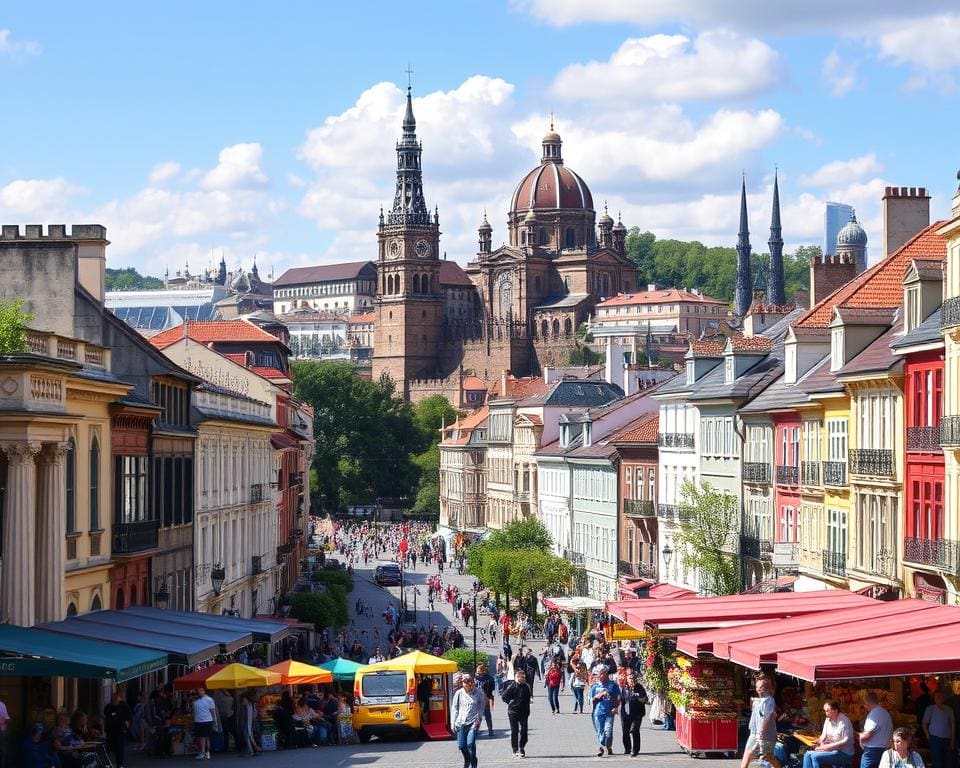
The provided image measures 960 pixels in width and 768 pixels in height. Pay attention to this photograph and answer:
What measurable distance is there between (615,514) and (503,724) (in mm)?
38094

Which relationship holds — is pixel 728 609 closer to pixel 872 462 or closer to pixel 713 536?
pixel 872 462

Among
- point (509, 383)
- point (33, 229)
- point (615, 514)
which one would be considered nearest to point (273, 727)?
point (33, 229)

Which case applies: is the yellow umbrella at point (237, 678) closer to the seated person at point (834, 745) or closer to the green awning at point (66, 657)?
the green awning at point (66, 657)

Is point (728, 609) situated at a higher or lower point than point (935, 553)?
lower

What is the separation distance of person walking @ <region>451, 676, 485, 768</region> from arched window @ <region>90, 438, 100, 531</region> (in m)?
12.6

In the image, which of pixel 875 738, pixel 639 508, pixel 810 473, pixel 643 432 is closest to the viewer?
pixel 875 738

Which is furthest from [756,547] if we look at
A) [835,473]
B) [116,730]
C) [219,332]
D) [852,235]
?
[852,235]

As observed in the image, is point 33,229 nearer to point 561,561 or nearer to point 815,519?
point 815,519

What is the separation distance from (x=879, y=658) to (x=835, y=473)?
2347cm

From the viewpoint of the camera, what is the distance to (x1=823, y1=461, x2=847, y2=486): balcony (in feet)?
152

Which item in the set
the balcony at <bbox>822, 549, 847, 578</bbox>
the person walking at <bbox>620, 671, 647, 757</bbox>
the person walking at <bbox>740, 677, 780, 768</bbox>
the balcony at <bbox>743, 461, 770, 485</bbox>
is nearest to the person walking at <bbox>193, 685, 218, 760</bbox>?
the person walking at <bbox>620, 671, 647, 757</bbox>

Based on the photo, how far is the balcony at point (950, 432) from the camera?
36281 millimetres

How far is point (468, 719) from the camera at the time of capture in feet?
91.2

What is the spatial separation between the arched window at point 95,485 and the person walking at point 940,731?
19.3m
